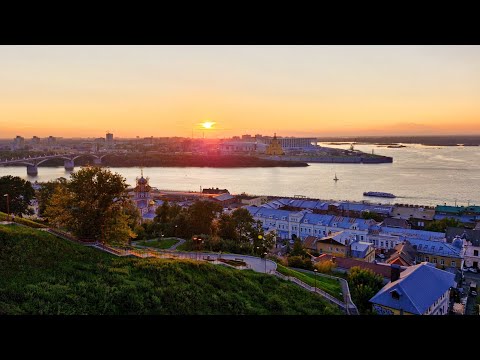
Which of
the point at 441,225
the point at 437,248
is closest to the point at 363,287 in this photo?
the point at 437,248

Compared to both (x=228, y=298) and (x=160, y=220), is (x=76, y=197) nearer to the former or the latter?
(x=228, y=298)

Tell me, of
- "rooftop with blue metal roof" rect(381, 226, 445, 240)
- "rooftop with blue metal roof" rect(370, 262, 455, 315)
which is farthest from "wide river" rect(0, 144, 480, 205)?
"rooftop with blue metal roof" rect(370, 262, 455, 315)

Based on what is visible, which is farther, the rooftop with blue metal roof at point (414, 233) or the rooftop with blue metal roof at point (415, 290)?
the rooftop with blue metal roof at point (414, 233)

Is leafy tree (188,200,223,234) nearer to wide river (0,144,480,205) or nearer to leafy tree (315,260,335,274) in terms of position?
leafy tree (315,260,335,274)

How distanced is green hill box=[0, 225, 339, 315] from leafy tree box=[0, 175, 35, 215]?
13.5ft

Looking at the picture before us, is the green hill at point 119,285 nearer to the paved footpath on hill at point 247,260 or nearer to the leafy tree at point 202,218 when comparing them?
the paved footpath on hill at point 247,260

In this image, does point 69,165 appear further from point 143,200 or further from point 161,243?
point 161,243

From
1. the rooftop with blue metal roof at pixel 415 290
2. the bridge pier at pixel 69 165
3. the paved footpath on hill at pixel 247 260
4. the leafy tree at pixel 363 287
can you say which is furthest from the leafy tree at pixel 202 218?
the bridge pier at pixel 69 165

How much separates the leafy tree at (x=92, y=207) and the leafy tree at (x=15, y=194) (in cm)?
330

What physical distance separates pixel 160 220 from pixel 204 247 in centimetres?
241

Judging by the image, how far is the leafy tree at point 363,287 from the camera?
477cm

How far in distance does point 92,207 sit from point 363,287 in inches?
133
